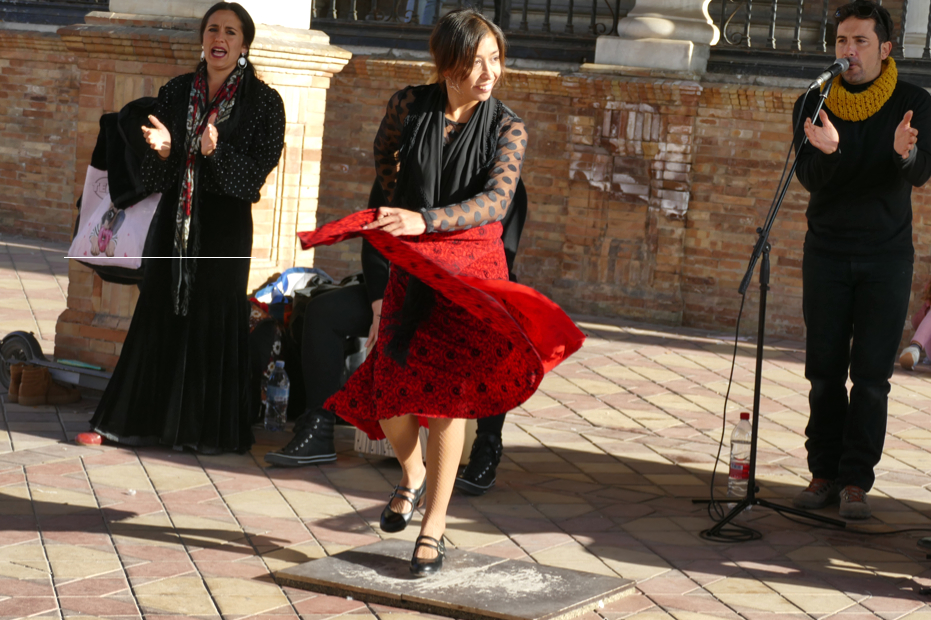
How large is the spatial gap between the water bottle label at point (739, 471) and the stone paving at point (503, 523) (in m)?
0.17

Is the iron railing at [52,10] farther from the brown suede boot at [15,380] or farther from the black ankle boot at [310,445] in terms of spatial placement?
the black ankle boot at [310,445]

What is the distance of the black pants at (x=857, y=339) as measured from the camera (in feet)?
16.5

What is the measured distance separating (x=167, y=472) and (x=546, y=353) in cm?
203

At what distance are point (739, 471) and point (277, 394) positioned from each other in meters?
2.24

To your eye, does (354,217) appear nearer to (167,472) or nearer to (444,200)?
(444,200)

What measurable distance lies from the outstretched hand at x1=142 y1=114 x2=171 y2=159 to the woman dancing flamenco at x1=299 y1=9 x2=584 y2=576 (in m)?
1.46

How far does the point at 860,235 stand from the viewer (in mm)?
5004

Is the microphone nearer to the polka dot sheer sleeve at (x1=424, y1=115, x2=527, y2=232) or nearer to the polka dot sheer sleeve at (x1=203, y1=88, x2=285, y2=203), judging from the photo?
the polka dot sheer sleeve at (x1=424, y1=115, x2=527, y2=232)

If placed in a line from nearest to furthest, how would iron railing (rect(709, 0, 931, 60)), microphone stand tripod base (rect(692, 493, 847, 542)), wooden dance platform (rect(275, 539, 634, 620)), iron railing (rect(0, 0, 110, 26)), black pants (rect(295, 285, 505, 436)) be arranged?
1. wooden dance platform (rect(275, 539, 634, 620))
2. microphone stand tripod base (rect(692, 493, 847, 542))
3. black pants (rect(295, 285, 505, 436))
4. iron railing (rect(709, 0, 931, 60))
5. iron railing (rect(0, 0, 110, 26))

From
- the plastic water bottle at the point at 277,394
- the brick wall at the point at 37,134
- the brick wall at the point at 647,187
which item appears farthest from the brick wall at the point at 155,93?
the brick wall at the point at 37,134

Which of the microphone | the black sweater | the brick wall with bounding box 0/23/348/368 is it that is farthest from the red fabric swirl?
the brick wall with bounding box 0/23/348/368

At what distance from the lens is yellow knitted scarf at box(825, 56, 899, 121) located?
4.94 meters

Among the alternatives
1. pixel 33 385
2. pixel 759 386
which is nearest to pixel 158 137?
pixel 33 385

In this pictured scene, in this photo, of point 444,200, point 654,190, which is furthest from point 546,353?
point 654,190
